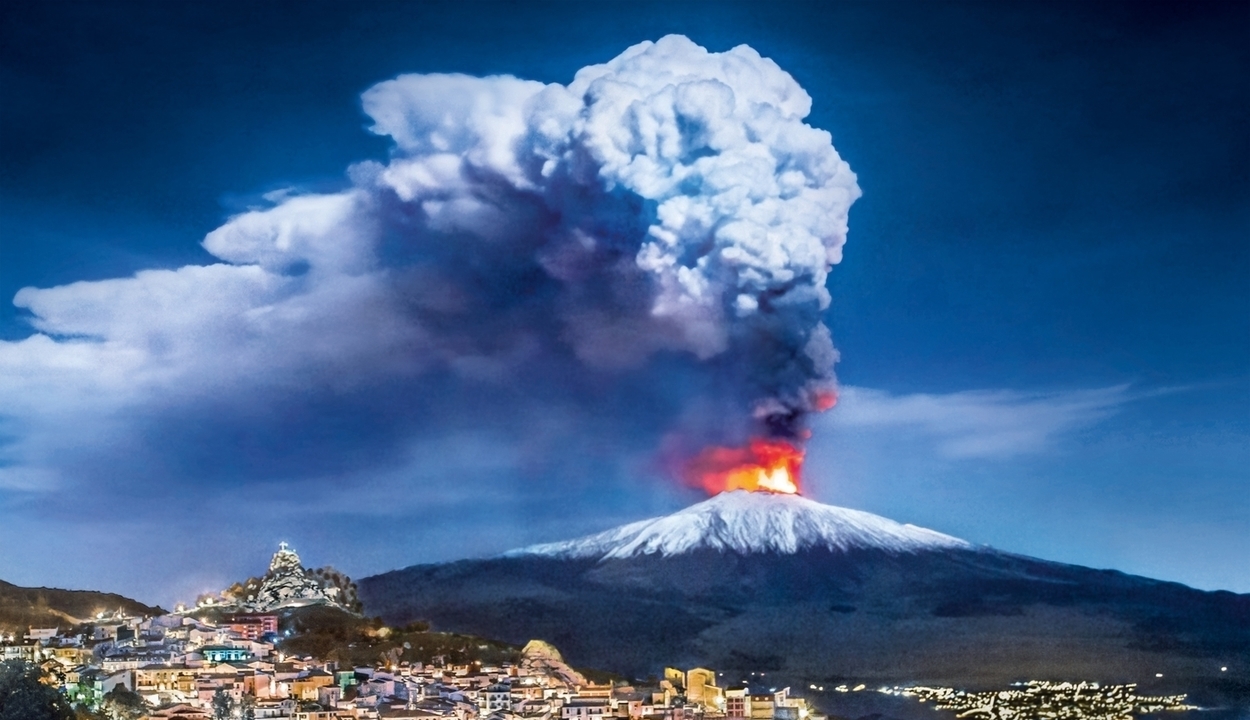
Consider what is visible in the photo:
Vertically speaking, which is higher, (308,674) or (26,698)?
(308,674)

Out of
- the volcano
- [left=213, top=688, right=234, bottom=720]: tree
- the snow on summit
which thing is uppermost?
the snow on summit

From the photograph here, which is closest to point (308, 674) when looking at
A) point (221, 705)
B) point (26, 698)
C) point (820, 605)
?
point (221, 705)

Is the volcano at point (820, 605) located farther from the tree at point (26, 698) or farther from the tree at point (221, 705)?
the tree at point (26, 698)

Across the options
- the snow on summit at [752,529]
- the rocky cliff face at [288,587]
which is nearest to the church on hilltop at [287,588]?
the rocky cliff face at [288,587]

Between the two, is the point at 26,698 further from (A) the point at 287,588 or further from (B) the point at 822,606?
(B) the point at 822,606

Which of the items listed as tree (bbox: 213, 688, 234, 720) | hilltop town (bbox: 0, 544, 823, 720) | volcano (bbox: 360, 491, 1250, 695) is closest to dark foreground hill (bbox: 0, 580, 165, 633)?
hilltop town (bbox: 0, 544, 823, 720)

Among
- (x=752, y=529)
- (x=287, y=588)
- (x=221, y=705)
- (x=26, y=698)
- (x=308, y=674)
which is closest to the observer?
(x=26, y=698)

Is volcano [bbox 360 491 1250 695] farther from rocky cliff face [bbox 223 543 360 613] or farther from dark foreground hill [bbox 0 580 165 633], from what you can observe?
dark foreground hill [bbox 0 580 165 633]
